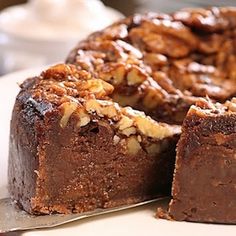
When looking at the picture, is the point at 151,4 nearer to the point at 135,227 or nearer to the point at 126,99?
the point at 126,99

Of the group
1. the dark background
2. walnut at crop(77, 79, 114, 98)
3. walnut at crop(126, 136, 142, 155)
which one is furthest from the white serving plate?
the dark background

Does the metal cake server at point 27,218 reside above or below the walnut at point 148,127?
below

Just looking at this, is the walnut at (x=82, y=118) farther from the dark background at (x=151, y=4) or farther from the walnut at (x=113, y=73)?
the dark background at (x=151, y=4)

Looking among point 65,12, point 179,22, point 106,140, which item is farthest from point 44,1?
point 106,140

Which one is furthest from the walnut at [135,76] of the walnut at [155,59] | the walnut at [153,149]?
the walnut at [153,149]

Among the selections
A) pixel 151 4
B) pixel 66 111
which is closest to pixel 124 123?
pixel 66 111

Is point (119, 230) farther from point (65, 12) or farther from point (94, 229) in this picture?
point (65, 12)
